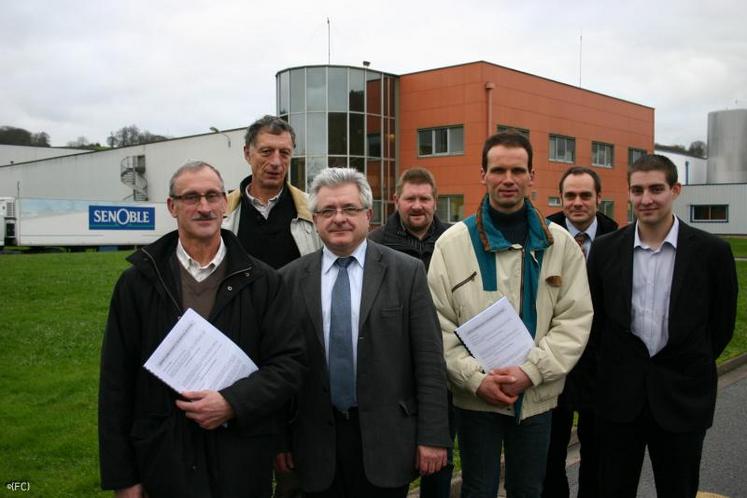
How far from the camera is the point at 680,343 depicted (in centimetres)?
330

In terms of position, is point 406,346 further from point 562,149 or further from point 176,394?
point 562,149

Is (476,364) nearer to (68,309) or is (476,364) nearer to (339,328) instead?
(339,328)

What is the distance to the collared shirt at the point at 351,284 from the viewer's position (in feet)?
9.63

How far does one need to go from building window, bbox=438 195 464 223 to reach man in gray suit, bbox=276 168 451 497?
27460mm

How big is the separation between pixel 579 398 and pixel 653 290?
2.79 ft

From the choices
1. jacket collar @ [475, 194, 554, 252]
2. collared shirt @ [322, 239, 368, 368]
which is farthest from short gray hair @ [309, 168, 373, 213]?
jacket collar @ [475, 194, 554, 252]

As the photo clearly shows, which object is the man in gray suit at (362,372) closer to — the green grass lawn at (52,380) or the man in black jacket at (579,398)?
the man in black jacket at (579,398)

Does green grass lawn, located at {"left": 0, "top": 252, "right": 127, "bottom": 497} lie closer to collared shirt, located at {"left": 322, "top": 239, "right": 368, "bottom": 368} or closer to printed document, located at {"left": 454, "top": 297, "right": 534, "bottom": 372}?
collared shirt, located at {"left": 322, "top": 239, "right": 368, "bottom": 368}

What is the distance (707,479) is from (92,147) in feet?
278

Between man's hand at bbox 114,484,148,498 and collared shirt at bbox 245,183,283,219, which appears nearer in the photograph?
man's hand at bbox 114,484,148,498

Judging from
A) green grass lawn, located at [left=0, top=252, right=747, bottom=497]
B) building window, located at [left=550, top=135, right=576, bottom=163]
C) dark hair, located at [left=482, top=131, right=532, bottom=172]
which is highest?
building window, located at [left=550, top=135, right=576, bottom=163]

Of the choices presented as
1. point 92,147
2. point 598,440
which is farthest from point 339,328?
point 92,147

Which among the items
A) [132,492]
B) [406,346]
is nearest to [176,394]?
[132,492]

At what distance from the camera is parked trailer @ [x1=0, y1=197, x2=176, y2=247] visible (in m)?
31.5
